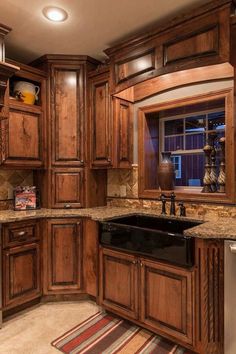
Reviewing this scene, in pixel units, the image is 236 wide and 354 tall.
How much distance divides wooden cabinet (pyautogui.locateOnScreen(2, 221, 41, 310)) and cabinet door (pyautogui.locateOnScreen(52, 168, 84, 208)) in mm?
432

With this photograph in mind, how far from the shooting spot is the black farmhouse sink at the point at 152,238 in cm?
192

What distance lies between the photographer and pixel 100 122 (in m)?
3.01

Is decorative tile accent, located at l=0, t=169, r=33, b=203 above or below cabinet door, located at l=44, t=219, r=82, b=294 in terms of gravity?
above

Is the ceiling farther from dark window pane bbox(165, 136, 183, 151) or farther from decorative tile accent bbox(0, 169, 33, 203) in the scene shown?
decorative tile accent bbox(0, 169, 33, 203)

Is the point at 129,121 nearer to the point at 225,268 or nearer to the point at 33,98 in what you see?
the point at 33,98

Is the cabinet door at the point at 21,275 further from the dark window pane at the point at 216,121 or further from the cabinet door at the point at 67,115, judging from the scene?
the dark window pane at the point at 216,121

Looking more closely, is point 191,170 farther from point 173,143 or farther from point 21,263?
point 21,263

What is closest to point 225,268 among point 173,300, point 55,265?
point 173,300

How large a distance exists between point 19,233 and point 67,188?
0.75 metres

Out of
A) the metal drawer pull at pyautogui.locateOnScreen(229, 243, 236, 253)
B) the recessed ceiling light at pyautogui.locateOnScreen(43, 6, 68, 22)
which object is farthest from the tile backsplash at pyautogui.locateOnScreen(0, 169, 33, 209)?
the metal drawer pull at pyautogui.locateOnScreen(229, 243, 236, 253)

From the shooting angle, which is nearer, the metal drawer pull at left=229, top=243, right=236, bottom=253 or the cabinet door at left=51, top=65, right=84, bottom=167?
the metal drawer pull at left=229, top=243, right=236, bottom=253

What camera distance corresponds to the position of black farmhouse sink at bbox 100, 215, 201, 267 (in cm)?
192

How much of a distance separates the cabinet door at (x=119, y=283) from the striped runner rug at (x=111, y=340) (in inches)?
5.2

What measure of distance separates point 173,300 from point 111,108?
2.00 metres
